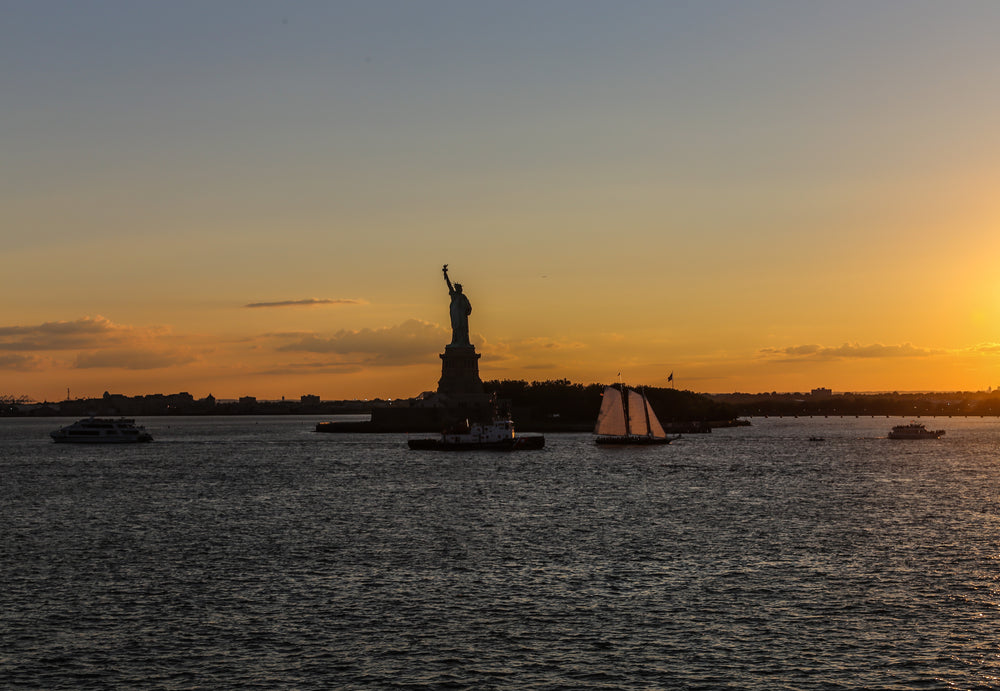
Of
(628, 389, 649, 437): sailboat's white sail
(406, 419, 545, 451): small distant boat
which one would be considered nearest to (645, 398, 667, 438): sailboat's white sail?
(628, 389, 649, 437): sailboat's white sail

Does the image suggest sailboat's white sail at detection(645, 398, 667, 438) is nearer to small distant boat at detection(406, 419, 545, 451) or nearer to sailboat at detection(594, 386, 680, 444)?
sailboat at detection(594, 386, 680, 444)

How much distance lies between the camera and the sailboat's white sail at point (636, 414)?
174 m

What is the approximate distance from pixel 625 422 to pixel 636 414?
4668 millimetres

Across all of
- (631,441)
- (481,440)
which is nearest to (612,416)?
(631,441)

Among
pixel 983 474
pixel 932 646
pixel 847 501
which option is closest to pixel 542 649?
pixel 932 646

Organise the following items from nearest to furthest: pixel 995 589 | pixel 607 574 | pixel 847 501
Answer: pixel 995 589 → pixel 607 574 → pixel 847 501

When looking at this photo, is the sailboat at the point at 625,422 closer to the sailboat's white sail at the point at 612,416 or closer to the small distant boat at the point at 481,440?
the sailboat's white sail at the point at 612,416

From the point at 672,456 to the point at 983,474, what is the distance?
4110 centimetres

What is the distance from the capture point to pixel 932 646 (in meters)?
37.1

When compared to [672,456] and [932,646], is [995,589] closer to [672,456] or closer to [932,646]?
[932,646]

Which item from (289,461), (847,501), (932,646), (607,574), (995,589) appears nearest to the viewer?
(932,646)

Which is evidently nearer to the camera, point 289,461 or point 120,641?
point 120,641

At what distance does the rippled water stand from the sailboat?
73.0 metres

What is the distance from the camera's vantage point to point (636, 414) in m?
176
